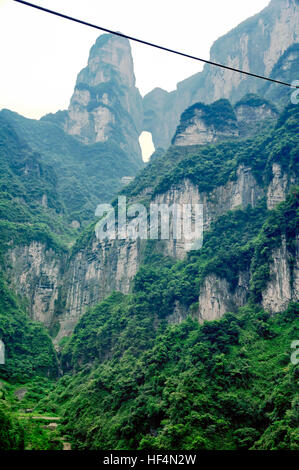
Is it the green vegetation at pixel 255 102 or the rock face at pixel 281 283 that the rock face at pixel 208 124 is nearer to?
the green vegetation at pixel 255 102

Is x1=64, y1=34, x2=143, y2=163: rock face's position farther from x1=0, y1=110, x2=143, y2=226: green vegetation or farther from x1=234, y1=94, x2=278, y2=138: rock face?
x1=234, y1=94, x2=278, y2=138: rock face

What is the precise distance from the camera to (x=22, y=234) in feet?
164

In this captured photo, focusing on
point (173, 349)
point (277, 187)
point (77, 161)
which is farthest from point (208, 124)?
point (77, 161)

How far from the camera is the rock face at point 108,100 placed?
89.5m

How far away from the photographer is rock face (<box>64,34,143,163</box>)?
89500 millimetres

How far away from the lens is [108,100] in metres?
90.8

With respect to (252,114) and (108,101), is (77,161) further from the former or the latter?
(252,114)

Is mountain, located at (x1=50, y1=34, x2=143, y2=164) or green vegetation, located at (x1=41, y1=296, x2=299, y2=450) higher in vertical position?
mountain, located at (x1=50, y1=34, x2=143, y2=164)

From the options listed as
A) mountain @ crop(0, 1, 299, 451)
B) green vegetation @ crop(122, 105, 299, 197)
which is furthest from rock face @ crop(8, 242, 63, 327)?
green vegetation @ crop(122, 105, 299, 197)

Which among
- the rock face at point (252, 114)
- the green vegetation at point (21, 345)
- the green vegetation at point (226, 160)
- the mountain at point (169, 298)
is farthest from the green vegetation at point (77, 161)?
the green vegetation at point (21, 345)

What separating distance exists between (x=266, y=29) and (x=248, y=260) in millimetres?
59084

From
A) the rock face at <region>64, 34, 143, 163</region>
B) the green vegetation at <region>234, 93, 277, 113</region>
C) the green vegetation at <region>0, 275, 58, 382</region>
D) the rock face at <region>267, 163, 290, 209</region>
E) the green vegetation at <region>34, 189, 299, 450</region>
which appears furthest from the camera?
the rock face at <region>64, 34, 143, 163</region>

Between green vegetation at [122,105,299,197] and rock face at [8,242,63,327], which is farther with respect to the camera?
rock face at [8,242,63,327]

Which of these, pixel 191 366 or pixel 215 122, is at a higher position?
pixel 215 122
